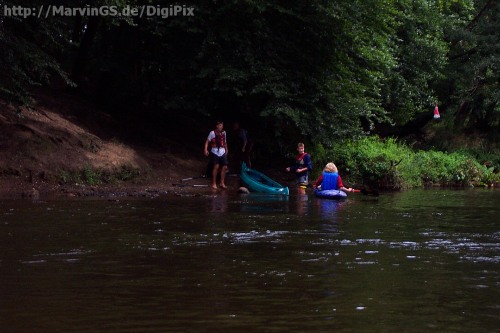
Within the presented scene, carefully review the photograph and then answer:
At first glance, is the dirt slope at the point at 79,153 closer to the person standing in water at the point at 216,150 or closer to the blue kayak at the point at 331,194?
the person standing in water at the point at 216,150

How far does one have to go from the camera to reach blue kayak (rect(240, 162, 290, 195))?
2548cm

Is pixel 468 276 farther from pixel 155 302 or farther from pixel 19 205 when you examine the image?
pixel 19 205

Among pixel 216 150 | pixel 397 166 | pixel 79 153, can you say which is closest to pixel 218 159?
pixel 216 150

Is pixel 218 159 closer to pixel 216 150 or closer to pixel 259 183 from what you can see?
pixel 216 150

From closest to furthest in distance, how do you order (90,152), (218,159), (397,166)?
1. (90,152)
2. (218,159)
3. (397,166)

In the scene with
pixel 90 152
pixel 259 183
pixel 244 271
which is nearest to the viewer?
pixel 244 271

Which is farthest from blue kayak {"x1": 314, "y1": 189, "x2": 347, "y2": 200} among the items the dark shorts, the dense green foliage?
the dense green foliage

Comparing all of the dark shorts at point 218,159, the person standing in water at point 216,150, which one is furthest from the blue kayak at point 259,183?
the person standing in water at point 216,150

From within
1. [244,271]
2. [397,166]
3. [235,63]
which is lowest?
[244,271]

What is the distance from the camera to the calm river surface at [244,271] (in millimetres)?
7855

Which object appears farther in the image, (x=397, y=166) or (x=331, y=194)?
(x=397, y=166)

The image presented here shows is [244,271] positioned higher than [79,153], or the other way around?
[79,153]

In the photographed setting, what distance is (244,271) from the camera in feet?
34.3

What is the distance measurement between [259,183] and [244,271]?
1551 cm
